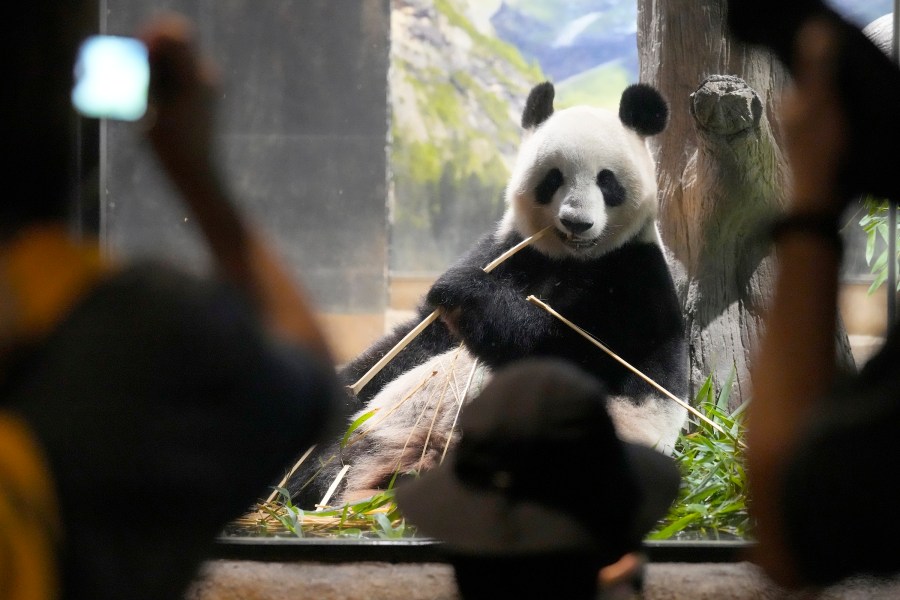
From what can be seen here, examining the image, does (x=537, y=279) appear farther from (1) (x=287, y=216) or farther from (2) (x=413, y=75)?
(1) (x=287, y=216)

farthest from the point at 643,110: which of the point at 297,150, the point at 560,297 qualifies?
the point at 297,150

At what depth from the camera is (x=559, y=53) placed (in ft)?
5.91

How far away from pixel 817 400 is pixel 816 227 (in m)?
0.19

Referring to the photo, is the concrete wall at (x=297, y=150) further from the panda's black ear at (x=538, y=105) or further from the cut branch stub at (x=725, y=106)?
the cut branch stub at (x=725, y=106)

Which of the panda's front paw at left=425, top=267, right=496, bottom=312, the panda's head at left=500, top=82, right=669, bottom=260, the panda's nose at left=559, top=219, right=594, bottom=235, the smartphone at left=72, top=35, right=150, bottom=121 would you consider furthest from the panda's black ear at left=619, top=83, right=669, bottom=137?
the smartphone at left=72, top=35, right=150, bottom=121

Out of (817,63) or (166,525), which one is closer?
(166,525)

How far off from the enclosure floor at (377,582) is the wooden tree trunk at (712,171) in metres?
0.41

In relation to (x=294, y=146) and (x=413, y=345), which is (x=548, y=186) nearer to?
(x=413, y=345)

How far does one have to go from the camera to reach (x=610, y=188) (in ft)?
7.17

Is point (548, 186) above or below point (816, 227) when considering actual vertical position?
above

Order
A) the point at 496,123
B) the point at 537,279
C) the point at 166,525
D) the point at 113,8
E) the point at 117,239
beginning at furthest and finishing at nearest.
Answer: the point at 537,279 < the point at 496,123 < the point at 113,8 < the point at 117,239 < the point at 166,525

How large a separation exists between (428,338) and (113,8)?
1330mm

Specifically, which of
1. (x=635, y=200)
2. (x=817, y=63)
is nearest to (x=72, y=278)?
(x=817, y=63)

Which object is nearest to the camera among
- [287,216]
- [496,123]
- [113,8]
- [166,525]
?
[166,525]
